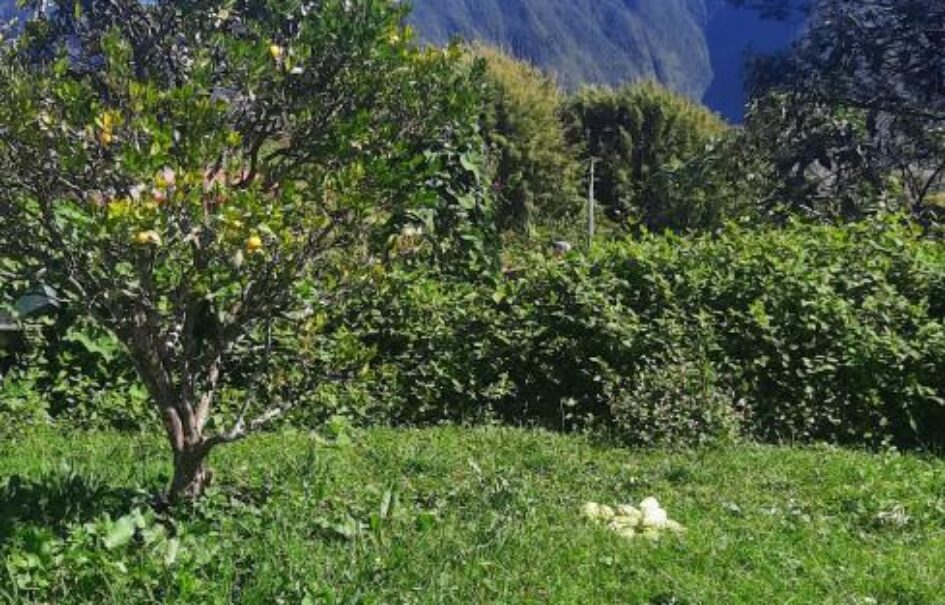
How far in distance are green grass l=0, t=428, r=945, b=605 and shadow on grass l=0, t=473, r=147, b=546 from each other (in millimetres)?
12

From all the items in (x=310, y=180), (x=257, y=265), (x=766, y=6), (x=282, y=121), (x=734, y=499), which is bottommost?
(x=734, y=499)

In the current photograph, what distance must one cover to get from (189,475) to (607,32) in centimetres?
11686

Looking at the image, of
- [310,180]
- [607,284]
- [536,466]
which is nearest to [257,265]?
[310,180]

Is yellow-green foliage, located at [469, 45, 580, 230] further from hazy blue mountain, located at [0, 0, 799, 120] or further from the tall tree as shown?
hazy blue mountain, located at [0, 0, 799, 120]

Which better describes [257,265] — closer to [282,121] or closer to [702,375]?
[282,121]

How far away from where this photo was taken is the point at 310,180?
12.2 ft

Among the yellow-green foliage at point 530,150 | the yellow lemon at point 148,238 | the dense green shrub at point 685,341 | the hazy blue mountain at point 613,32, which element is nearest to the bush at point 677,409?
the dense green shrub at point 685,341

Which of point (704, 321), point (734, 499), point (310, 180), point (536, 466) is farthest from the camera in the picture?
point (704, 321)

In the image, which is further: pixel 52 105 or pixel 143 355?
pixel 143 355

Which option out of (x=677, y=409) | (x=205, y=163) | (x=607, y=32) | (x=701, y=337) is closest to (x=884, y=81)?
(x=701, y=337)

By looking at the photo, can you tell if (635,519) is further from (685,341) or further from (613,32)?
(613,32)

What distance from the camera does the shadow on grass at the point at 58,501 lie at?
390 cm

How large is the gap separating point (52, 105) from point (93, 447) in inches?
104

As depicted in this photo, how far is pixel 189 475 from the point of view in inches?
159
